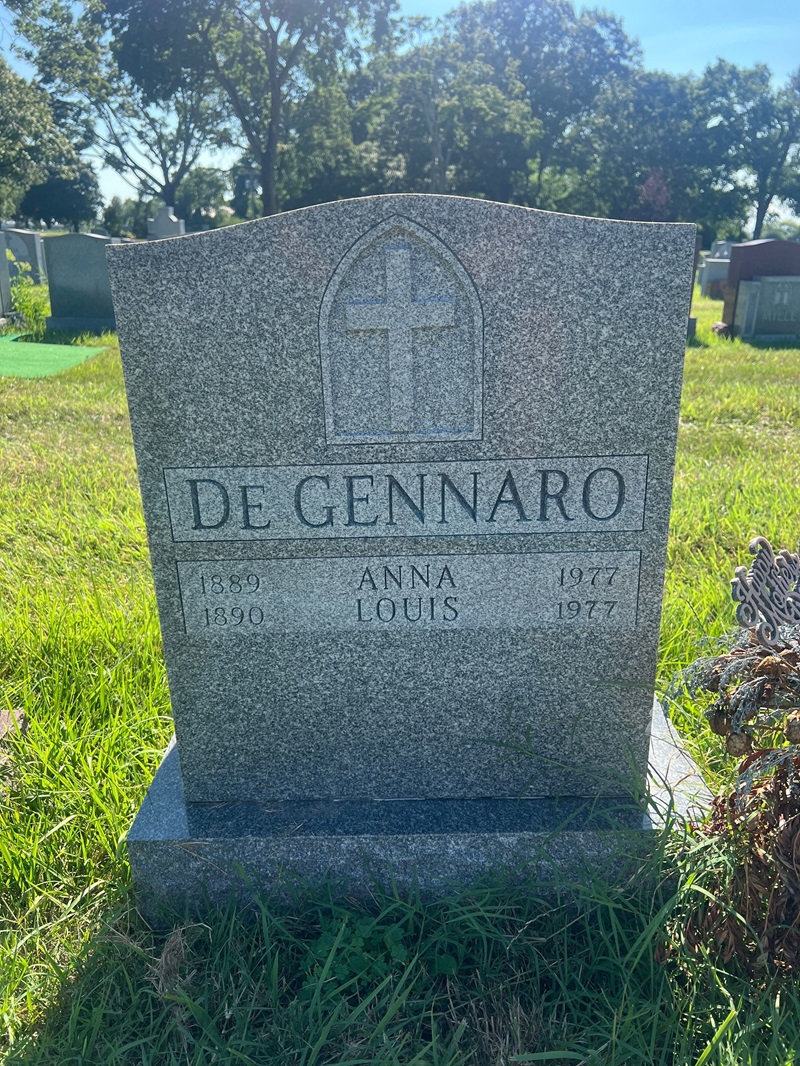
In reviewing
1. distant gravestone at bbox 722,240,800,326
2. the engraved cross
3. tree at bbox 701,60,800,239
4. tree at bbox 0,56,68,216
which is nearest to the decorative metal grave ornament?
the engraved cross

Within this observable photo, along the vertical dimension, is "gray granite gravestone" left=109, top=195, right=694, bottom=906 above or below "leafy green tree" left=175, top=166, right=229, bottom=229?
below

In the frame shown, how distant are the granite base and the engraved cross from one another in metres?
1.03

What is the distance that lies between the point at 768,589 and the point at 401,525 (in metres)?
0.83

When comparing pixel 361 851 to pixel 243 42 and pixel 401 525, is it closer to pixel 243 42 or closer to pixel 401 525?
pixel 401 525

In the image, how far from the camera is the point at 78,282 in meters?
11.1

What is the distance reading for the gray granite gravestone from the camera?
171cm

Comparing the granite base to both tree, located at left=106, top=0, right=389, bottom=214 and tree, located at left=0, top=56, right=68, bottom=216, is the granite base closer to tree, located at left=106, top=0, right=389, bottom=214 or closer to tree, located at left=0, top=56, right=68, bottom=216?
tree, located at left=0, top=56, right=68, bottom=216

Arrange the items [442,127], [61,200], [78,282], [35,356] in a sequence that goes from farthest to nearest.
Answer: [61,200] < [442,127] < [78,282] < [35,356]

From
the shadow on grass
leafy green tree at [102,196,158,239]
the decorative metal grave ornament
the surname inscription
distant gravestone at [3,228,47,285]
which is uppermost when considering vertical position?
leafy green tree at [102,196,158,239]

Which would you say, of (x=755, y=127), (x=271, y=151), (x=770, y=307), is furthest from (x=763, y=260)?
(x=755, y=127)

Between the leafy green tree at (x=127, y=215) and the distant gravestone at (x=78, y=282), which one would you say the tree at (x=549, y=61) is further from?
the distant gravestone at (x=78, y=282)

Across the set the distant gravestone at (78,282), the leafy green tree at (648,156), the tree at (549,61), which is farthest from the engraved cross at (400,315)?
the tree at (549,61)

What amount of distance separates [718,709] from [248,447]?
1.12m

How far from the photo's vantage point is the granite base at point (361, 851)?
189 centimetres
